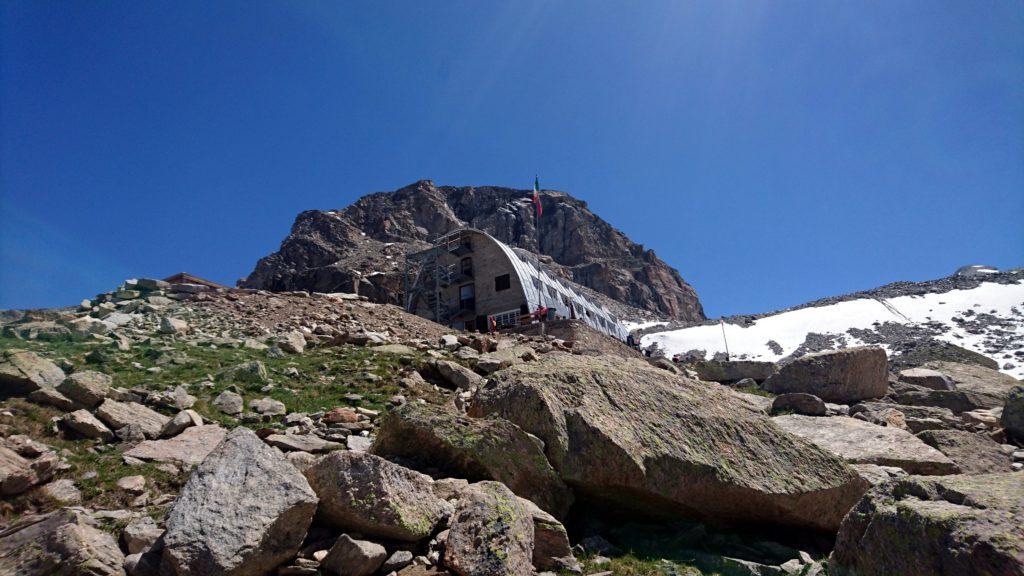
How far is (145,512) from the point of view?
265 inches

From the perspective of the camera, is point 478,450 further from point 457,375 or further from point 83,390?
point 83,390

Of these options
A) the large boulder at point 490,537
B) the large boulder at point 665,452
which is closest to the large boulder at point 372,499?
the large boulder at point 490,537

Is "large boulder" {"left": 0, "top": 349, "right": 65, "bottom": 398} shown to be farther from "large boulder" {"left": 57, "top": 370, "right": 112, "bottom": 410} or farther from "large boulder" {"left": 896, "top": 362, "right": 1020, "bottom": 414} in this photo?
"large boulder" {"left": 896, "top": 362, "right": 1020, "bottom": 414}

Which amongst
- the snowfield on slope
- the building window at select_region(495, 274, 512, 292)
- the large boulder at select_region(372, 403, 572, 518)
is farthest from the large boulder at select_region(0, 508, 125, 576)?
the snowfield on slope

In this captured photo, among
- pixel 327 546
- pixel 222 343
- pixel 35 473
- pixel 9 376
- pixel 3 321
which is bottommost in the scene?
pixel 327 546

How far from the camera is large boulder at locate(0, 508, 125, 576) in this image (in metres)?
4.59

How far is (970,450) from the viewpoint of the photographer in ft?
37.2

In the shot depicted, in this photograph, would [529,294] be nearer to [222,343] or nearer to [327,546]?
[222,343]

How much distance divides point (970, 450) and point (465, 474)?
1173 cm

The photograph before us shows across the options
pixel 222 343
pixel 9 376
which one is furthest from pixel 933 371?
pixel 9 376

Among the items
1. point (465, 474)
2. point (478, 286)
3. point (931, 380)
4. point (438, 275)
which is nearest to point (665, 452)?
point (465, 474)

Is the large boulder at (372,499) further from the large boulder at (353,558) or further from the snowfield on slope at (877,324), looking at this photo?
the snowfield on slope at (877,324)

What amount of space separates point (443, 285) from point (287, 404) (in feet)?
113

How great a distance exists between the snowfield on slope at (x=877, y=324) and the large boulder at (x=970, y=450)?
132ft
